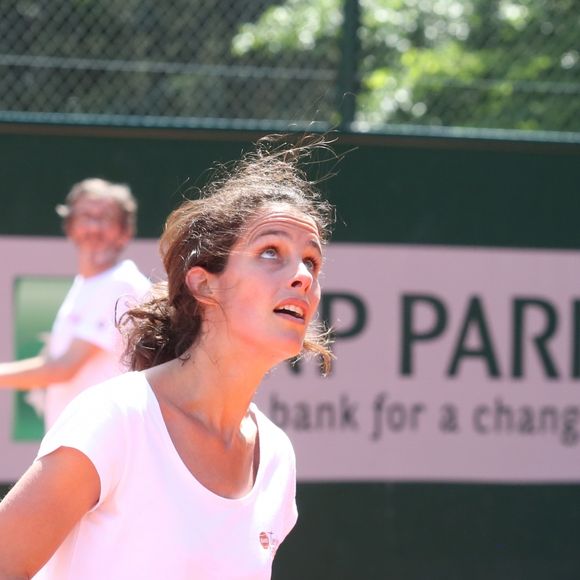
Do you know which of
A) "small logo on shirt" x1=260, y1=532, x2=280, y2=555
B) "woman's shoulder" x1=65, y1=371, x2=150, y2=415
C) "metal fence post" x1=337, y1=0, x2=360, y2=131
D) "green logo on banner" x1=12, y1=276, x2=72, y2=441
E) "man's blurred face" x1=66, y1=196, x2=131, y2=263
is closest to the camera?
"woman's shoulder" x1=65, y1=371, x2=150, y2=415

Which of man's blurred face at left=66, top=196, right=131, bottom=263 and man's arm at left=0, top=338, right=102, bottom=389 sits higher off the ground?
man's blurred face at left=66, top=196, right=131, bottom=263

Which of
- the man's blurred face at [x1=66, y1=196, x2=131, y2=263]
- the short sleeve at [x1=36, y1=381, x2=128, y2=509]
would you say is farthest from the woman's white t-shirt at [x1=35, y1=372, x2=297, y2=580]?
the man's blurred face at [x1=66, y1=196, x2=131, y2=263]

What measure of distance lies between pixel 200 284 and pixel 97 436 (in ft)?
1.33

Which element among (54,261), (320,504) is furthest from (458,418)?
(54,261)

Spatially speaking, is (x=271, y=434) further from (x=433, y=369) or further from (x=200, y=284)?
(x=433, y=369)

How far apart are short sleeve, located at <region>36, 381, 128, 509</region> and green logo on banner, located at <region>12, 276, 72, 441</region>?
3145 mm

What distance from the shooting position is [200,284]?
6.92 feet

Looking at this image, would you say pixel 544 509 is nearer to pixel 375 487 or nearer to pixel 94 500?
pixel 375 487

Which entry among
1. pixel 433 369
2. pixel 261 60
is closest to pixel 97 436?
pixel 433 369

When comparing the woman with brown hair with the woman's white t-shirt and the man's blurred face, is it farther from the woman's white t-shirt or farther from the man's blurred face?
the man's blurred face

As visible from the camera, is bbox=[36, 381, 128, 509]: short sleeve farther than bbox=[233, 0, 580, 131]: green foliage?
No

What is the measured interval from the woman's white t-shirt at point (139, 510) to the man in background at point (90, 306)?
6.90ft

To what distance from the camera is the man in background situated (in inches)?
165

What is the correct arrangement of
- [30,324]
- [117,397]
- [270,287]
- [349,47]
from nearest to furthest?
[117,397], [270,287], [30,324], [349,47]
